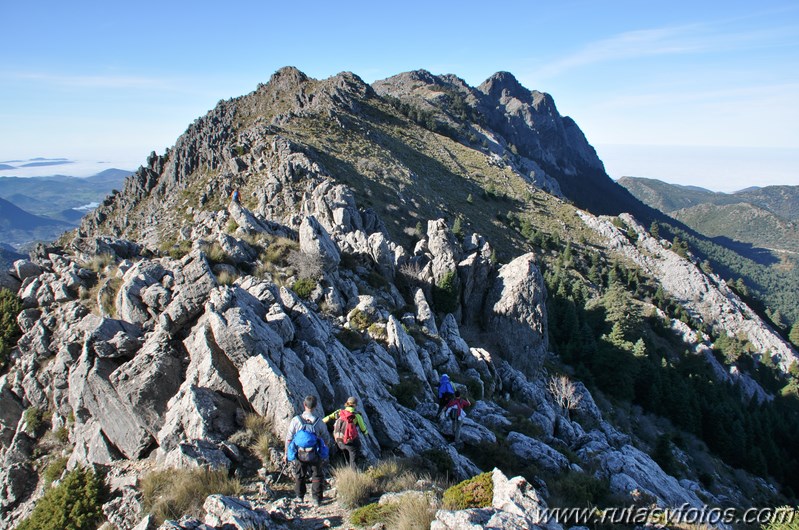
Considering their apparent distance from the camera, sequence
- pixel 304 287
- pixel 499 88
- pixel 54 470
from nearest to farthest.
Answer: pixel 54 470
pixel 304 287
pixel 499 88

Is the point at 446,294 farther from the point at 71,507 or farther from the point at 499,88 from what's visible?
the point at 499,88

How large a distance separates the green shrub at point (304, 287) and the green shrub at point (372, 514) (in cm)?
1203

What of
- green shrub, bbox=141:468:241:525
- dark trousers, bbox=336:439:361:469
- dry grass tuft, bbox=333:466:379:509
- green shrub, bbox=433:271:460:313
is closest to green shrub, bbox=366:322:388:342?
dark trousers, bbox=336:439:361:469

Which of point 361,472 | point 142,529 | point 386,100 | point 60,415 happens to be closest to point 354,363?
point 361,472

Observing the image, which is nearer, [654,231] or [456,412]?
[456,412]

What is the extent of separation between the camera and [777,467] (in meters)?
39.5

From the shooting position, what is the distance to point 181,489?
8.24 metres

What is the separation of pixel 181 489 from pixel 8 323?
10969 mm

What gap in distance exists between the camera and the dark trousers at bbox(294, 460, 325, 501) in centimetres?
870

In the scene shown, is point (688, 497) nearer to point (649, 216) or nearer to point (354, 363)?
point (354, 363)

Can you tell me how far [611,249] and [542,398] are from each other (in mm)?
59905

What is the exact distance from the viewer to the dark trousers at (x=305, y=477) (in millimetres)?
8703

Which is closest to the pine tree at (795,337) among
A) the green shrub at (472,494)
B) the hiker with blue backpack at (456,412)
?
the hiker with blue backpack at (456,412)

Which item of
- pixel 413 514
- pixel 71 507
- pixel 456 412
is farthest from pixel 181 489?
pixel 456 412
